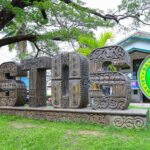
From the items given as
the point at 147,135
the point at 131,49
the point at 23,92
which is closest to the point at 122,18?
the point at 131,49

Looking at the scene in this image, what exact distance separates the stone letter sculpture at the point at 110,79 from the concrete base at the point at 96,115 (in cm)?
32

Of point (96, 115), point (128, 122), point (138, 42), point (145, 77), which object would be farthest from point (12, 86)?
point (138, 42)

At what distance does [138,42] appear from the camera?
10.7 meters

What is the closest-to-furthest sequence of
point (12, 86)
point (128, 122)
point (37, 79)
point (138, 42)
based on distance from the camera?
point (128, 122) < point (37, 79) < point (12, 86) < point (138, 42)

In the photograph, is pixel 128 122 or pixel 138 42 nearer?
pixel 128 122

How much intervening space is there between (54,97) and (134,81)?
8123 millimetres

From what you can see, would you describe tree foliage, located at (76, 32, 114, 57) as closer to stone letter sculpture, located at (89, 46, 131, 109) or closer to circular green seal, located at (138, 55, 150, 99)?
stone letter sculpture, located at (89, 46, 131, 109)

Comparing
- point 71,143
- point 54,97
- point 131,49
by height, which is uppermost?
point 131,49

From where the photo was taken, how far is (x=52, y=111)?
5539 millimetres

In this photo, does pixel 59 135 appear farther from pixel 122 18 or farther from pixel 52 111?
pixel 122 18

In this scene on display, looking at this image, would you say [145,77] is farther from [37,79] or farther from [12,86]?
[12,86]

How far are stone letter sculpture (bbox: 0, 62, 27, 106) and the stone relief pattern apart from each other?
3.68 meters

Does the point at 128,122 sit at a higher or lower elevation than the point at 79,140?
higher

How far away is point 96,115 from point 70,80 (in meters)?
1.42
